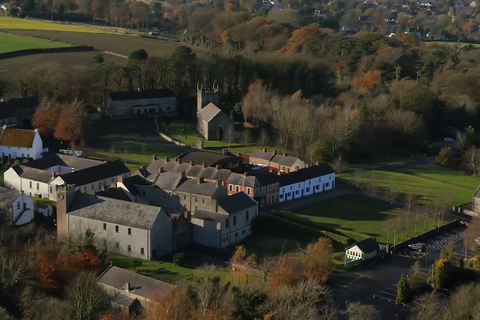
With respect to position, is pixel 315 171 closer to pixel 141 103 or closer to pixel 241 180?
pixel 241 180

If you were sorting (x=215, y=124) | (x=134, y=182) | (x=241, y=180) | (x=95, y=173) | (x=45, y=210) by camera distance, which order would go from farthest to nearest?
(x=215, y=124) < (x=95, y=173) < (x=241, y=180) < (x=134, y=182) < (x=45, y=210)

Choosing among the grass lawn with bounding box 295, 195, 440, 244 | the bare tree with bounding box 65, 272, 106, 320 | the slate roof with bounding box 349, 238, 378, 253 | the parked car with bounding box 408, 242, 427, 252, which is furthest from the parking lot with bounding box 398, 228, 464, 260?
the bare tree with bounding box 65, 272, 106, 320

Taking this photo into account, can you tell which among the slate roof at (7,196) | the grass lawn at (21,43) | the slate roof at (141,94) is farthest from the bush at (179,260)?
the grass lawn at (21,43)

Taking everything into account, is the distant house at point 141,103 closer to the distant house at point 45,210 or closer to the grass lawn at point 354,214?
the distant house at point 45,210

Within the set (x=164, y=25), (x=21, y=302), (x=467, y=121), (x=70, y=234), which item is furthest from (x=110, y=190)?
(x=164, y=25)

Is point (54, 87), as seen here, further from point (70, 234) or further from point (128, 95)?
point (70, 234)

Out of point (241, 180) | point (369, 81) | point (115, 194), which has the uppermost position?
point (369, 81)

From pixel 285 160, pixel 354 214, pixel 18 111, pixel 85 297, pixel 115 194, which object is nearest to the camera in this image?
pixel 85 297

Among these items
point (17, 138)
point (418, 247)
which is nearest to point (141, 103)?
point (17, 138)
